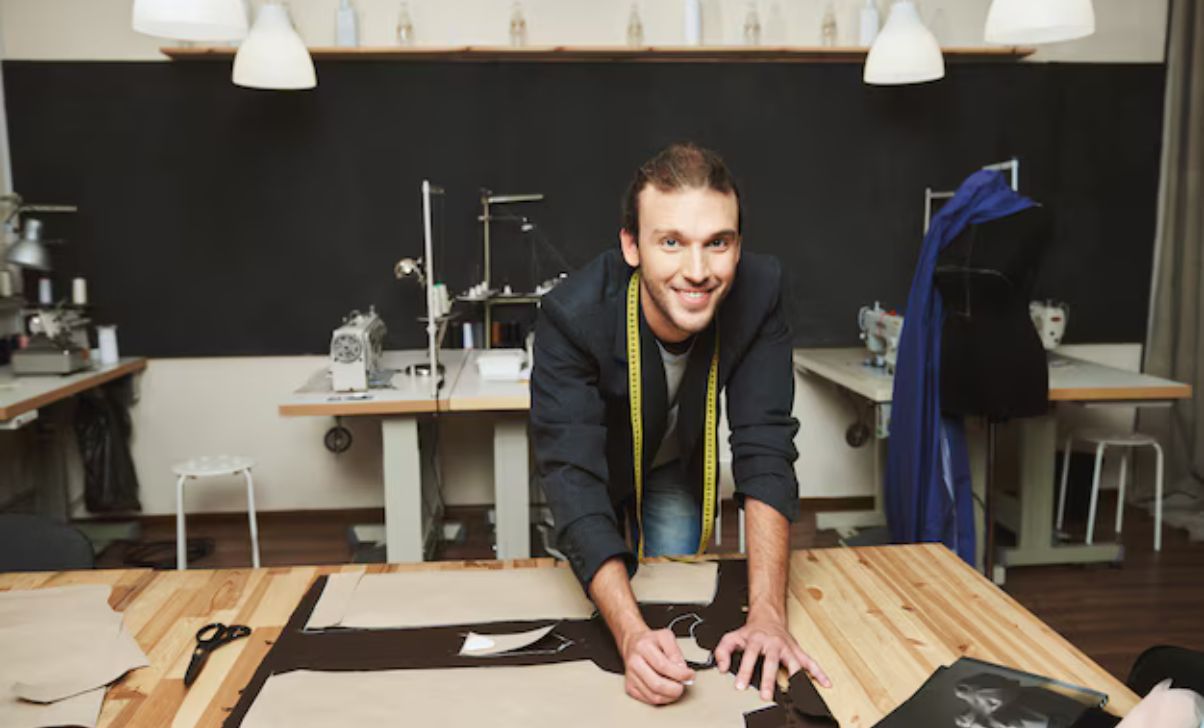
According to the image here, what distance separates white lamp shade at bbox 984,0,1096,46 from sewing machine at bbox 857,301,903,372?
106 cm

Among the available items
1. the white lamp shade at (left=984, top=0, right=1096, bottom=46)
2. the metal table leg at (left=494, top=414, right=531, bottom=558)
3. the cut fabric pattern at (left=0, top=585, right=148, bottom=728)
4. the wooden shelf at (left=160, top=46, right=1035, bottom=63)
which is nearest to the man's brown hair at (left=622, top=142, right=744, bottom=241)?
the cut fabric pattern at (left=0, top=585, right=148, bottom=728)

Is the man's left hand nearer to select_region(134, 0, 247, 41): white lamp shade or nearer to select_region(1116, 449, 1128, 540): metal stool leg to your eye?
select_region(134, 0, 247, 41): white lamp shade

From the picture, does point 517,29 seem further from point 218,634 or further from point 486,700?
point 486,700

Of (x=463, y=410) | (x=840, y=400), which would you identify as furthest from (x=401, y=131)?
(x=840, y=400)

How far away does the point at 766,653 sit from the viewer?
120 centimetres

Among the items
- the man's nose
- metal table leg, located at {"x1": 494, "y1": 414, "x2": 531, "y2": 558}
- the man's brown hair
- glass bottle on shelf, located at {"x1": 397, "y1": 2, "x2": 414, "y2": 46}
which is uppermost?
glass bottle on shelf, located at {"x1": 397, "y1": 2, "x2": 414, "y2": 46}

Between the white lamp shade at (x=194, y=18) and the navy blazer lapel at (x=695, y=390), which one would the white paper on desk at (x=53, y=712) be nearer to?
the navy blazer lapel at (x=695, y=390)

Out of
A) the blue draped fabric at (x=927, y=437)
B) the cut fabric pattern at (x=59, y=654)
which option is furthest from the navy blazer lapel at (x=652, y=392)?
the blue draped fabric at (x=927, y=437)

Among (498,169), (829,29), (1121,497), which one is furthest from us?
(498,169)

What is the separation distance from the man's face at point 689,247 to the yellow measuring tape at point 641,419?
0.79 feet

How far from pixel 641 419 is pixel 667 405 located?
7 cm

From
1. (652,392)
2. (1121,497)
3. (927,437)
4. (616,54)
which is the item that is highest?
(616,54)

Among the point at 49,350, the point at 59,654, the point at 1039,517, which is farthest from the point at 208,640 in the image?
the point at 1039,517

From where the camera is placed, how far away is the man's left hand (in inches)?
46.0
